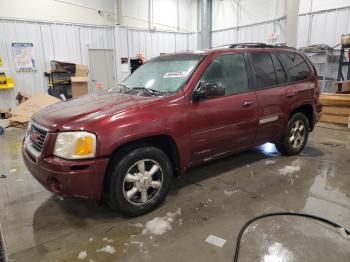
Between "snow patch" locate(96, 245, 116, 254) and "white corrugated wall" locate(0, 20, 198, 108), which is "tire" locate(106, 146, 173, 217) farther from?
"white corrugated wall" locate(0, 20, 198, 108)

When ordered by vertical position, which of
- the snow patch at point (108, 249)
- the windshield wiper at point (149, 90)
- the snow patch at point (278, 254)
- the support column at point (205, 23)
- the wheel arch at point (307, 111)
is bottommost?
the snow patch at point (108, 249)

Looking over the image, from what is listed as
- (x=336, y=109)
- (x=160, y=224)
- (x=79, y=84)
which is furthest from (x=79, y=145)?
(x=79, y=84)

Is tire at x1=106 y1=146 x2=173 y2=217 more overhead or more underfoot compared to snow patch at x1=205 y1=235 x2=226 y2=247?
more overhead

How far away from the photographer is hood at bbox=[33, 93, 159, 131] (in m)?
2.32

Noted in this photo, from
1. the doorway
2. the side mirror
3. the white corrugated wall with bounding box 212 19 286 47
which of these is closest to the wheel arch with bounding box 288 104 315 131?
the side mirror

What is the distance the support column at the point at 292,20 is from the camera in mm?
8180

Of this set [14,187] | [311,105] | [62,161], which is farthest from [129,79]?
[311,105]

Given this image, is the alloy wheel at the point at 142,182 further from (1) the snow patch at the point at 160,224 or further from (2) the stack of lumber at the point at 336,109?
(2) the stack of lumber at the point at 336,109

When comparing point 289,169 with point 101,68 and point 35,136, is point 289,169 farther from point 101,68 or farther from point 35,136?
point 101,68

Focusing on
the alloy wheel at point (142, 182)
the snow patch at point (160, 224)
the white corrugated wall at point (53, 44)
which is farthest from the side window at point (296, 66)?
the white corrugated wall at point (53, 44)

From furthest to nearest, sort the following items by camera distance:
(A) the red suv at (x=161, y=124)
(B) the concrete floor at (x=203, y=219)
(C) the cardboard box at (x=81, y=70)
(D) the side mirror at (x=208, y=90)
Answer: (C) the cardboard box at (x=81, y=70)
(D) the side mirror at (x=208, y=90)
(A) the red suv at (x=161, y=124)
(B) the concrete floor at (x=203, y=219)

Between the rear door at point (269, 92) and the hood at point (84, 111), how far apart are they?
1494 mm

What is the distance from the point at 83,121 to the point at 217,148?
1.50 metres

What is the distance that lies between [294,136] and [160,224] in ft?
8.57
